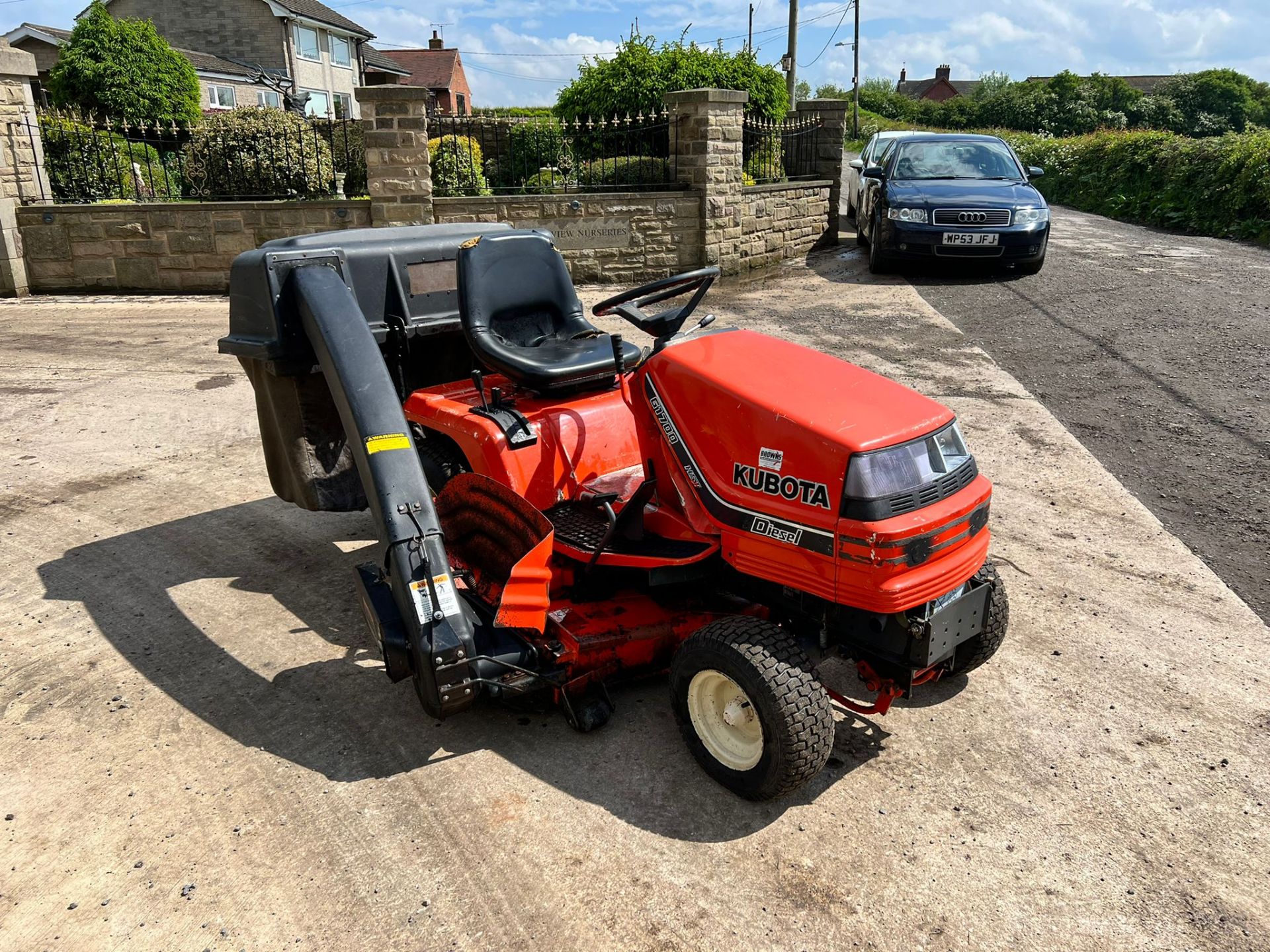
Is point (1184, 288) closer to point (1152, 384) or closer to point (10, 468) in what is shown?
point (1152, 384)

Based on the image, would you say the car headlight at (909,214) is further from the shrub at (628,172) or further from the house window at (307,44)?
the house window at (307,44)

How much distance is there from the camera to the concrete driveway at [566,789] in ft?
8.80

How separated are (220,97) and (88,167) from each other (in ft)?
97.0

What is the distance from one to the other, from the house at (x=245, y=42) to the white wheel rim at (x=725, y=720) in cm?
3753

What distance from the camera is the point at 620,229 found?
11.7 m

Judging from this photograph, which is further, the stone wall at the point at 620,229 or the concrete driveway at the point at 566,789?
the stone wall at the point at 620,229

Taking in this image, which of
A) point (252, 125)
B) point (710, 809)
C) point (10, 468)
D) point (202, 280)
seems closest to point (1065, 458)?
point (710, 809)

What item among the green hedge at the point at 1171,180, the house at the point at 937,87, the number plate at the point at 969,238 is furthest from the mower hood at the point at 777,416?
the house at the point at 937,87

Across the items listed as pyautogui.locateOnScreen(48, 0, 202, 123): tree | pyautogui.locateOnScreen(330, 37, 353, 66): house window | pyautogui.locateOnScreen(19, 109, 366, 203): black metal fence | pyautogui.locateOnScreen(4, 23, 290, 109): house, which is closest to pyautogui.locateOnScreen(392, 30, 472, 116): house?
pyautogui.locateOnScreen(330, 37, 353, 66): house window

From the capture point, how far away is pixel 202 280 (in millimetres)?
11359

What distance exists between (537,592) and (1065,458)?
170 inches

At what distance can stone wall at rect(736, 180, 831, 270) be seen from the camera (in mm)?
12547

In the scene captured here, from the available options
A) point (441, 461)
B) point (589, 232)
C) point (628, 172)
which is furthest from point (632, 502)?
point (628, 172)

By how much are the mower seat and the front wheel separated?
1390 mm
